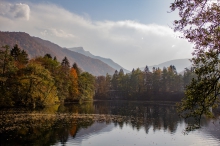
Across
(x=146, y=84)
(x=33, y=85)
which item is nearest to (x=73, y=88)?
(x=33, y=85)

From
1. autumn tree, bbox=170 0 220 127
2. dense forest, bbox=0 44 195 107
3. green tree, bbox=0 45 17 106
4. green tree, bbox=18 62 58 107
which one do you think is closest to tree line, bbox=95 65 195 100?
dense forest, bbox=0 44 195 107

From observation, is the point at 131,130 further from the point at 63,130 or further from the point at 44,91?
the point at 44,91

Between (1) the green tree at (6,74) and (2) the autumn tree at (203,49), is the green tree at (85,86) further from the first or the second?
(2) the autumn tree at (203,49)

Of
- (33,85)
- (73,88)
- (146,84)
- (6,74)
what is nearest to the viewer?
(6,74)

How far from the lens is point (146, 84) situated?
4641 inches

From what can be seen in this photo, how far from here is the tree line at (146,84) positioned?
111125mm

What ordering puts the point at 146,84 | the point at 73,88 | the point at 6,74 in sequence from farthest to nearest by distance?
1. the point at 146,84
2. the point at 73,88
3. the point at 6,74

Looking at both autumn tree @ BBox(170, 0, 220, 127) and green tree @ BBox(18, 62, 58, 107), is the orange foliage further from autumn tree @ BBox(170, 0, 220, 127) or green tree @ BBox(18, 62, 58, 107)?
autumn tree @ BBox(170, 0, 220, 127)

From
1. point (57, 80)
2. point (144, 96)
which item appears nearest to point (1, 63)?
point (57, 80)

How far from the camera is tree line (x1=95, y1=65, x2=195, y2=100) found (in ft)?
365

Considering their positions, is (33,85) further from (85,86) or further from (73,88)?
(85,86)

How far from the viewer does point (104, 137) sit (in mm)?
26219

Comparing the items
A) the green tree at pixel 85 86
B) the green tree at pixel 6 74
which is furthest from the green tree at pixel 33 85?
the green tree at pixel 85 86

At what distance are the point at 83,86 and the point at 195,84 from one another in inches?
3282
